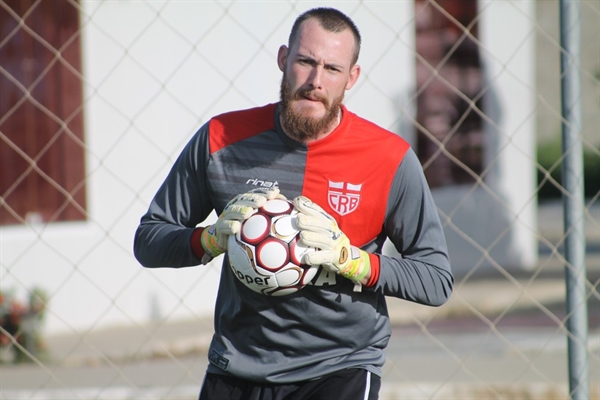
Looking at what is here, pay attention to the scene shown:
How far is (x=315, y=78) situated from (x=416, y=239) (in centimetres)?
64

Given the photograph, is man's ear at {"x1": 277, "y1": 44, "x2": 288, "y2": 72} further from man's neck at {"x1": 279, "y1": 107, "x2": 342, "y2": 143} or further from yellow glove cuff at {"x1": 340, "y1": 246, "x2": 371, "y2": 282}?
yellow glove cuff at {"x1": 340, "y1": 246, "x2": 371, "y2": 282}

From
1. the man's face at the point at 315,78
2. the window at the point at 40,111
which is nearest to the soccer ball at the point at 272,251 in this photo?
the man's face at the point at 315,78

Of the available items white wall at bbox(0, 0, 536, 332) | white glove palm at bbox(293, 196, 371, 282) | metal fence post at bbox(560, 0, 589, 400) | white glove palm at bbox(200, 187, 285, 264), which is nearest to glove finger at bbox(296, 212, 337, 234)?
white glove palm at bbox(293, 196, 371, 282)

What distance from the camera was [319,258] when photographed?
259cm

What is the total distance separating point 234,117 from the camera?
3.10 m

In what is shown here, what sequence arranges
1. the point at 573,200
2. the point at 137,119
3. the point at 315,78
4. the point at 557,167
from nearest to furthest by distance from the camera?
the point at 315,78
the point at 573,200
the point at 137,119
the point at 557,167

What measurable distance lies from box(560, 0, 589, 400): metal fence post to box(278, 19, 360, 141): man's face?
109 centimetres

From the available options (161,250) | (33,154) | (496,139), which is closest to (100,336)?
(33,154)

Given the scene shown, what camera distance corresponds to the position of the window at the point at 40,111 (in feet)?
25.3

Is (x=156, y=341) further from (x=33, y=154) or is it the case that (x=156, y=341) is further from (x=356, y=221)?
(x=356, y=221)

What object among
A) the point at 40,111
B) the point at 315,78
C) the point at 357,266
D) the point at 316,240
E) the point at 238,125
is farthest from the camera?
the point at 40,111

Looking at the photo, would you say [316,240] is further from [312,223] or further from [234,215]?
[234,215]

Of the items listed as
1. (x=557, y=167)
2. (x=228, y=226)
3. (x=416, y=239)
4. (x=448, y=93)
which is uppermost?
(x=557, y=167)

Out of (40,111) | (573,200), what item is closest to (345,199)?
(573,200)
